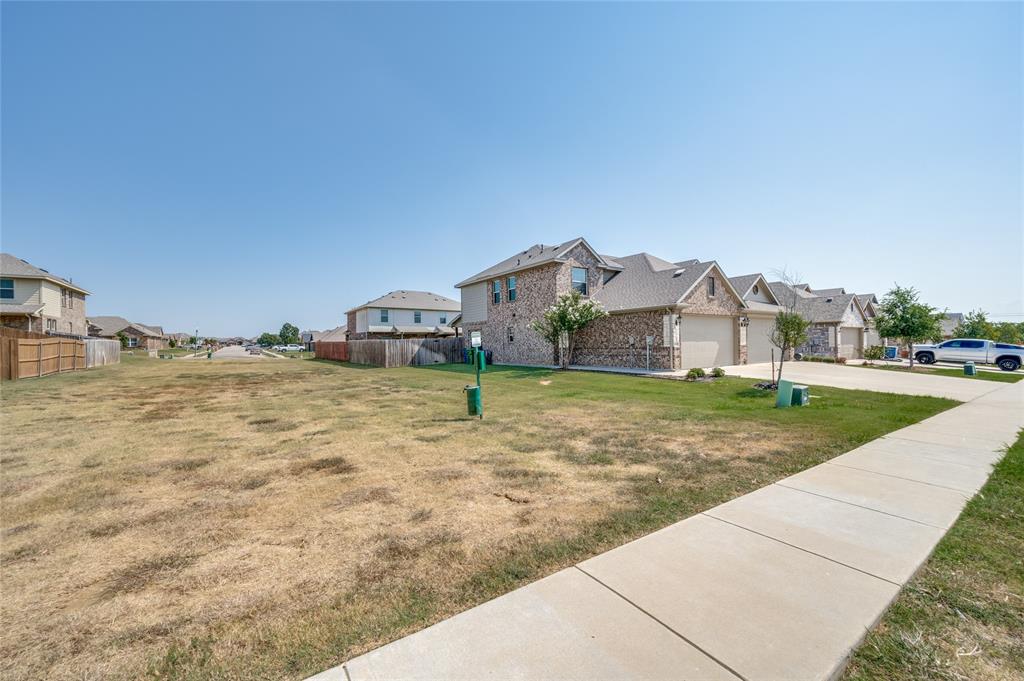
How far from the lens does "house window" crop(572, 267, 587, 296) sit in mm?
25094

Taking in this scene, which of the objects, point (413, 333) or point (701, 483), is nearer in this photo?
point (701, 483)

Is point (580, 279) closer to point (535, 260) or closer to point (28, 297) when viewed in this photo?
point (535, 260)

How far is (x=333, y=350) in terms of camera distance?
Answer: 3944 cm

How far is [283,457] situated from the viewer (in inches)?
259

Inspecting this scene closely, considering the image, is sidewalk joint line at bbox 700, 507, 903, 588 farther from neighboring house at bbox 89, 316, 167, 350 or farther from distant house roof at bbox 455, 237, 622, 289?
neighboring house at bbox 89, 316, 167, 350

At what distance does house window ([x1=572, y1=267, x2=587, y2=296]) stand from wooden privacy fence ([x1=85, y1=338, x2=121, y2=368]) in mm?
30825

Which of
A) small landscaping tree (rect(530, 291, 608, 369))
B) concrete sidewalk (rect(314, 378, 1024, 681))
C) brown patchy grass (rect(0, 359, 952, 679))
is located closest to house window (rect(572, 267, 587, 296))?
small landscaping tree (rect(530, 291, 608, 369))

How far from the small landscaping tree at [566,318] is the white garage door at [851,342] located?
23394mm

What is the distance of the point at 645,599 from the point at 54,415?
14.2m

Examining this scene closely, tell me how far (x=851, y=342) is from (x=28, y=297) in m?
62.7

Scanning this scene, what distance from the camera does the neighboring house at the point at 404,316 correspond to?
47094mm

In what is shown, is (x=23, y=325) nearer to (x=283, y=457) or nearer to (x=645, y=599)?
(x=283, y=457)

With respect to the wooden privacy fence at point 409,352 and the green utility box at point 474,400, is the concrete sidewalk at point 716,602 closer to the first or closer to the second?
the green utility box at point 474,400

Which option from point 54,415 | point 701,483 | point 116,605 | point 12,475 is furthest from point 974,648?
Result: point 54,415
